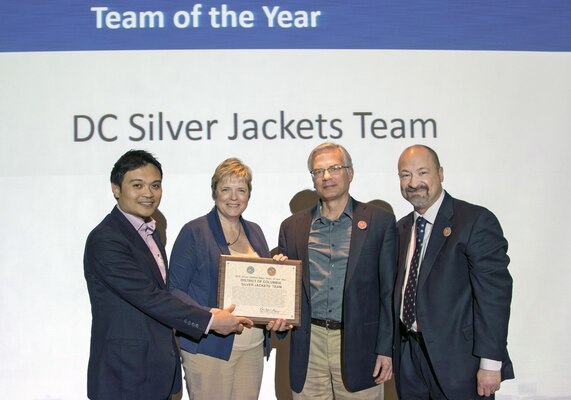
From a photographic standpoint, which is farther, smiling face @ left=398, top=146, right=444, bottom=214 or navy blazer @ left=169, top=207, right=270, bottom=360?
navy blazer @ left=169, top=207, right=270, bottom=360

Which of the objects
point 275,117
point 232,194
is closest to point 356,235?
point 232,194

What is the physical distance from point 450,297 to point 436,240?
0.79 feet

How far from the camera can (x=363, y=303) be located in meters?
2.80

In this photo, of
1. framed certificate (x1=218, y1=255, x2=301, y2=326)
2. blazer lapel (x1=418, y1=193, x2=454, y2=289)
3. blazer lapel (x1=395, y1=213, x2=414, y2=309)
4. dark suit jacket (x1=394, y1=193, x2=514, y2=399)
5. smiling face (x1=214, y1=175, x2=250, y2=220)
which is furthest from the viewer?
smiling face (x1=214, y1=175, x2=250, y2=220)

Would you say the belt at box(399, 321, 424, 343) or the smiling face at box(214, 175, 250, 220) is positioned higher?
the smiling face at box(214, 175, 250, 220)

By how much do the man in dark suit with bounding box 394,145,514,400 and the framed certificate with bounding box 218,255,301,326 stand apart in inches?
20.2

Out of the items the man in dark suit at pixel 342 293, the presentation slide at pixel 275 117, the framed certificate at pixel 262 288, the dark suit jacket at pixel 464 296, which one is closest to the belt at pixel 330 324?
the man in dark suit at pixel 342 293

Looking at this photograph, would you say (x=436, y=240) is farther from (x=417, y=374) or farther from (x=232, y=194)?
(x=232, y=194)

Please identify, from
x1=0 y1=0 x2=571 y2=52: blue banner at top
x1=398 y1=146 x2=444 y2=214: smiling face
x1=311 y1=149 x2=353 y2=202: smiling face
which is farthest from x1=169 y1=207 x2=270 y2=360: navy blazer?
x1=0 y1=0 x2=571 y2=52: blue banner at top

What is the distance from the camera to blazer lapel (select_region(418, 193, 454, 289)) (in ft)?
8.29

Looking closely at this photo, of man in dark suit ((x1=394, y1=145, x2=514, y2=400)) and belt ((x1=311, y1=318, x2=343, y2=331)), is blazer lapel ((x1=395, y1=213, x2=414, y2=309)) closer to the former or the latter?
man in dark suit ((x1=394, y1=145, x2=514, y2=400))

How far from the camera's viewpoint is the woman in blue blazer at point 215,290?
2.84 meters

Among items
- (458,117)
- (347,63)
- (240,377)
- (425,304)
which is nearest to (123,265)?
(240,377)

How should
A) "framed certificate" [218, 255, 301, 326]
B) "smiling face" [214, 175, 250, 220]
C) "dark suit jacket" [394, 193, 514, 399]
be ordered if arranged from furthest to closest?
1. "smiling face" [214, 175, 250, 220]
2. "framed certificate" [218, 255, 301, 326]
3. "dark suit jacket" [394, 193, 514, 399]
